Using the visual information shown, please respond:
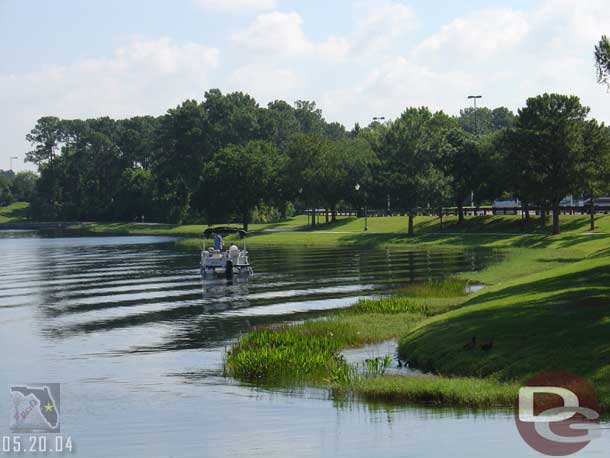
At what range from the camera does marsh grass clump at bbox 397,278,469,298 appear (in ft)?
183

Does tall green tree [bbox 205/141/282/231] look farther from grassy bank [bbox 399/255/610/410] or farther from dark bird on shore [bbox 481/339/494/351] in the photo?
dark bird on shore [bbox 481/339/494/351]

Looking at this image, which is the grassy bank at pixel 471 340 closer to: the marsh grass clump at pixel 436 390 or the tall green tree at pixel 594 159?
the marsh grass clump at pixel 436 390

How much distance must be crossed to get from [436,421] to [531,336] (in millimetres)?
7264

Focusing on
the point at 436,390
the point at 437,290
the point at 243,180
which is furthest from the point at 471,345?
the point at 243,180

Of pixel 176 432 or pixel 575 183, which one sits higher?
pixel 575 183

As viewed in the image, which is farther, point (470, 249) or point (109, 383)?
point (470, 249)

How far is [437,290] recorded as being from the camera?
57625 mm

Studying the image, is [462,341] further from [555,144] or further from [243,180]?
[243,180]

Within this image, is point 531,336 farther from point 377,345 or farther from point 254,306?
point 254,306

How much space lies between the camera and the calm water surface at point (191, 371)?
25.4 meters

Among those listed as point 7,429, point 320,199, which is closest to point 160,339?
point 7,429

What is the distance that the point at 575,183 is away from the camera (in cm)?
11069

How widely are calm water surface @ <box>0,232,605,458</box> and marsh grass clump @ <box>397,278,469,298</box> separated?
302 cm

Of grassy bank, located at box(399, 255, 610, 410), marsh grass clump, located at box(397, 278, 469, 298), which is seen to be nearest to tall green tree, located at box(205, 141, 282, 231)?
marsh grass clump, located at box(397, 278, 469, 298)
